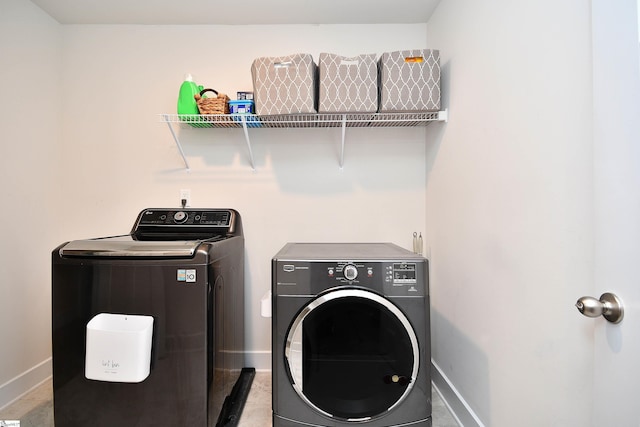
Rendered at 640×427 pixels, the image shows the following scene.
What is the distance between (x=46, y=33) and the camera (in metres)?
1.98

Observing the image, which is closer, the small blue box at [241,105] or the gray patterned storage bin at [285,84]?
the gray patterned storage bin at [285,84]

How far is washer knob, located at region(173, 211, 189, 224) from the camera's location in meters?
1.96

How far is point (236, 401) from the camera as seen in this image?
168 cm

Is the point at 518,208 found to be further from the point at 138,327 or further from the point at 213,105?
the point at 213,105

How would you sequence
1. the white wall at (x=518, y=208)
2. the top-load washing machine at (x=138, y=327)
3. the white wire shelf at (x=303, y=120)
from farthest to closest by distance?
the white wire shelf at (x=303, y=120), the top-load washing machine at (x=138, y=327), the white wall at (x=518, y=208)

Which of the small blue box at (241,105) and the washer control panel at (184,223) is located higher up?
the small blue box at (241,105)

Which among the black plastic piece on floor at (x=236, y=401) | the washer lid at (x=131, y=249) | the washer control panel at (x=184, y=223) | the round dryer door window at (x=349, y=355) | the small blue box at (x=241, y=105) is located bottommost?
the black plastic piece on floor at (x=236, y=401)

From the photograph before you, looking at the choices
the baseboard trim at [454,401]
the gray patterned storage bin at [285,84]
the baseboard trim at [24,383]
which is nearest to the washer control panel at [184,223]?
the gray patterned storage bin at [285,84]

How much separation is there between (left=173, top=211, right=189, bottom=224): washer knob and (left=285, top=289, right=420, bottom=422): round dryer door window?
1.13 metres

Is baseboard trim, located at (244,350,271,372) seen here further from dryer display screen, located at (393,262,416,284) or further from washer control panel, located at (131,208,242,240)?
dryer display screen, located at (393,262,416,284)

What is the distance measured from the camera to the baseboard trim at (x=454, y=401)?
1442mm

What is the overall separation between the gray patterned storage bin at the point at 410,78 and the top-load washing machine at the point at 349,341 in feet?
3.18

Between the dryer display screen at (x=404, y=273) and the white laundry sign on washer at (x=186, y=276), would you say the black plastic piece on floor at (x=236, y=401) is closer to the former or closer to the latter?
the white laundry sign on washer at (x=186, y=276)

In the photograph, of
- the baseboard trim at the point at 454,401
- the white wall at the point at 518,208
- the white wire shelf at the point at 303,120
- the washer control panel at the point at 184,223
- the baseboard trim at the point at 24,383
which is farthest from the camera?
the washer control panel at the point at 184,223
